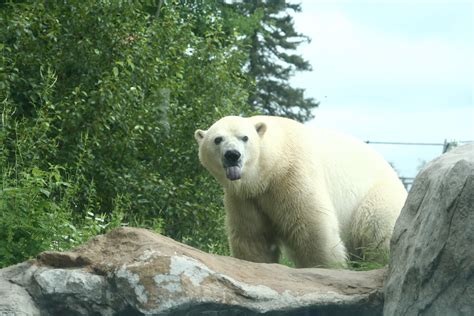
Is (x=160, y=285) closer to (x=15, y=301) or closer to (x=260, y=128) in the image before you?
Result: (x=15, y=301)

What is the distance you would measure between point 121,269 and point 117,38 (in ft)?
17.4

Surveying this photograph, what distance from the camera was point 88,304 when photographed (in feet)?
13.2

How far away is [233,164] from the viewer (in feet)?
18.6

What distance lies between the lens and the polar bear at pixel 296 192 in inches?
225

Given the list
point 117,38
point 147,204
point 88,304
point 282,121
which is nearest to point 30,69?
point 117,38

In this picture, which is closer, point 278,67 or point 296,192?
point 296,192

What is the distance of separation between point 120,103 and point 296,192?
3.46 meters

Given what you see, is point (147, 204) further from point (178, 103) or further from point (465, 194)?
point (465, 194)

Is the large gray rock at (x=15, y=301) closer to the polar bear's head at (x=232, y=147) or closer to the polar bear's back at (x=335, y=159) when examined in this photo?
the polar bear's head at (x=232, y=147)

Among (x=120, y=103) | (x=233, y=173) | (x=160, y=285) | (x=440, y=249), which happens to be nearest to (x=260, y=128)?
(x=233, y=173)

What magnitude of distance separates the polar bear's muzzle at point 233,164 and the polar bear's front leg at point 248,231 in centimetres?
33

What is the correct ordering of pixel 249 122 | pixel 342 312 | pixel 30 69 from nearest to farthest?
pixel 342 312 → pixel 249 122 → pixel 30 69

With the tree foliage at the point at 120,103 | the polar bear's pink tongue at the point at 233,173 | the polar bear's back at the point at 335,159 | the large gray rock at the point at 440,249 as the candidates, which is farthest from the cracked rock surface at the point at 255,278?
the tree foliage at the point at 120,103

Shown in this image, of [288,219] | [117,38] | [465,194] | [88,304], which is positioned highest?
[117,38]
